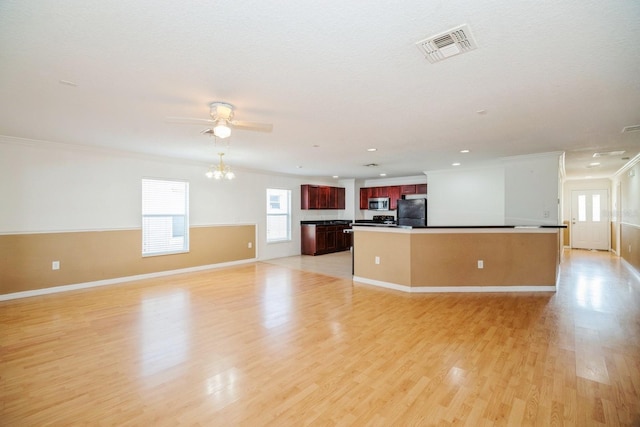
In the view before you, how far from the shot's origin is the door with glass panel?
9.09 m

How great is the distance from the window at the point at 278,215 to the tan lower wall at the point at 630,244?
7613mm

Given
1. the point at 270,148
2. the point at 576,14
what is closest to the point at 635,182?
the point at 576,14

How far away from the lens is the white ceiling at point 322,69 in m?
1.58

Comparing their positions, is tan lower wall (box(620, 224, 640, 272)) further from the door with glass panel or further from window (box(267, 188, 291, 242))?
window (box(267, 188, 291, 242))

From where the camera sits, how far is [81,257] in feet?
16.1

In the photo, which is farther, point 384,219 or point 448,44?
point 384,219

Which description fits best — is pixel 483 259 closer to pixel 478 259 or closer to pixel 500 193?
pixel 478 259

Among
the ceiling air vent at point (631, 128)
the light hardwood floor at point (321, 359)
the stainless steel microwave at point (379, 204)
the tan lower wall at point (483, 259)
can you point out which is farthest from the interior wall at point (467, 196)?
the ceiling air vent at point (631, 128)

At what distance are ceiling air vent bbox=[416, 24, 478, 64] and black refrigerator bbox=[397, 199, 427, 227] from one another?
256 inches

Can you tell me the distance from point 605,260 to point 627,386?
284 inches

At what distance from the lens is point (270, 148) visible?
4.89 m

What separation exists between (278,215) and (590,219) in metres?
9.71

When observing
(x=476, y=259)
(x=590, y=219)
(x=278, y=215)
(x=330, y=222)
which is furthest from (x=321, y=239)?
(x=590, y=219)

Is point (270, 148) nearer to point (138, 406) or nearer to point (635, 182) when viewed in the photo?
point (138, 406)
